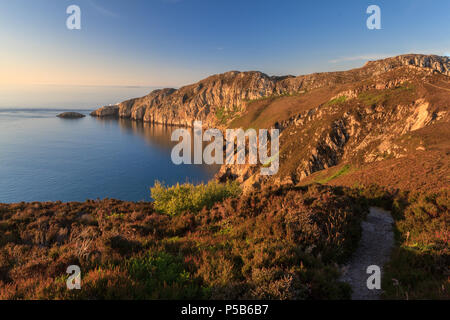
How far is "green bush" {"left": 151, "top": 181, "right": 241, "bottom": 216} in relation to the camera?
1498 centimetres

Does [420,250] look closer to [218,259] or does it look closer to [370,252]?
[370,252]

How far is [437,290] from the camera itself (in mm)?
4430

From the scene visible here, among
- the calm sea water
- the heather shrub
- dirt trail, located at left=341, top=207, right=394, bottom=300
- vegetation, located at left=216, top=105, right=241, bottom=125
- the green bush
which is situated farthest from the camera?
vegetation, located at left=216, top=105, right=241, bottom=125

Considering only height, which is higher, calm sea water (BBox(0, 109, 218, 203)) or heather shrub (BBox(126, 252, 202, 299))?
heather shrub (BBox(126, 252, 202, 299))

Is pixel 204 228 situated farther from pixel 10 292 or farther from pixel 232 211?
pixel 10 292

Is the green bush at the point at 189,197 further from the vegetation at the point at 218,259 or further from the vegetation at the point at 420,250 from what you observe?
the vegetation at the point at 420,250

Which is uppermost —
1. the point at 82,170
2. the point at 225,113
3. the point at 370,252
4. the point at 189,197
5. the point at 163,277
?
the point at 225,113

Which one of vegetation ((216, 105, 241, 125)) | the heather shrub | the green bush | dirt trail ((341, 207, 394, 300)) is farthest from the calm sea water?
vegetation ((216, 105, 241, 125))

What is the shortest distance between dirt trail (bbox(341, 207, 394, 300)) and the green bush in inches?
381

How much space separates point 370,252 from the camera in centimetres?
707

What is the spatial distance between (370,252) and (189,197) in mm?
11291

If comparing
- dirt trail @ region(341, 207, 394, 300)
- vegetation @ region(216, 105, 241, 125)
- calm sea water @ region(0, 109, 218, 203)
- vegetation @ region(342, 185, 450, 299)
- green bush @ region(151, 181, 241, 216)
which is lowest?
calm sea water @ region(0, 109, 218, 203)

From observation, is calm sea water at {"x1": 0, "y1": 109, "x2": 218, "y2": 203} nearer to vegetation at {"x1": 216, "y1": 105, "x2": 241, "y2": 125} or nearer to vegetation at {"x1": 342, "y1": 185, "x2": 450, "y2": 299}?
vegetation at {"x1": 342, "y1": 185, "x2": 450, "y2": 299}

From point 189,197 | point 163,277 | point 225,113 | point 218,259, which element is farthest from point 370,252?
point 225,113
